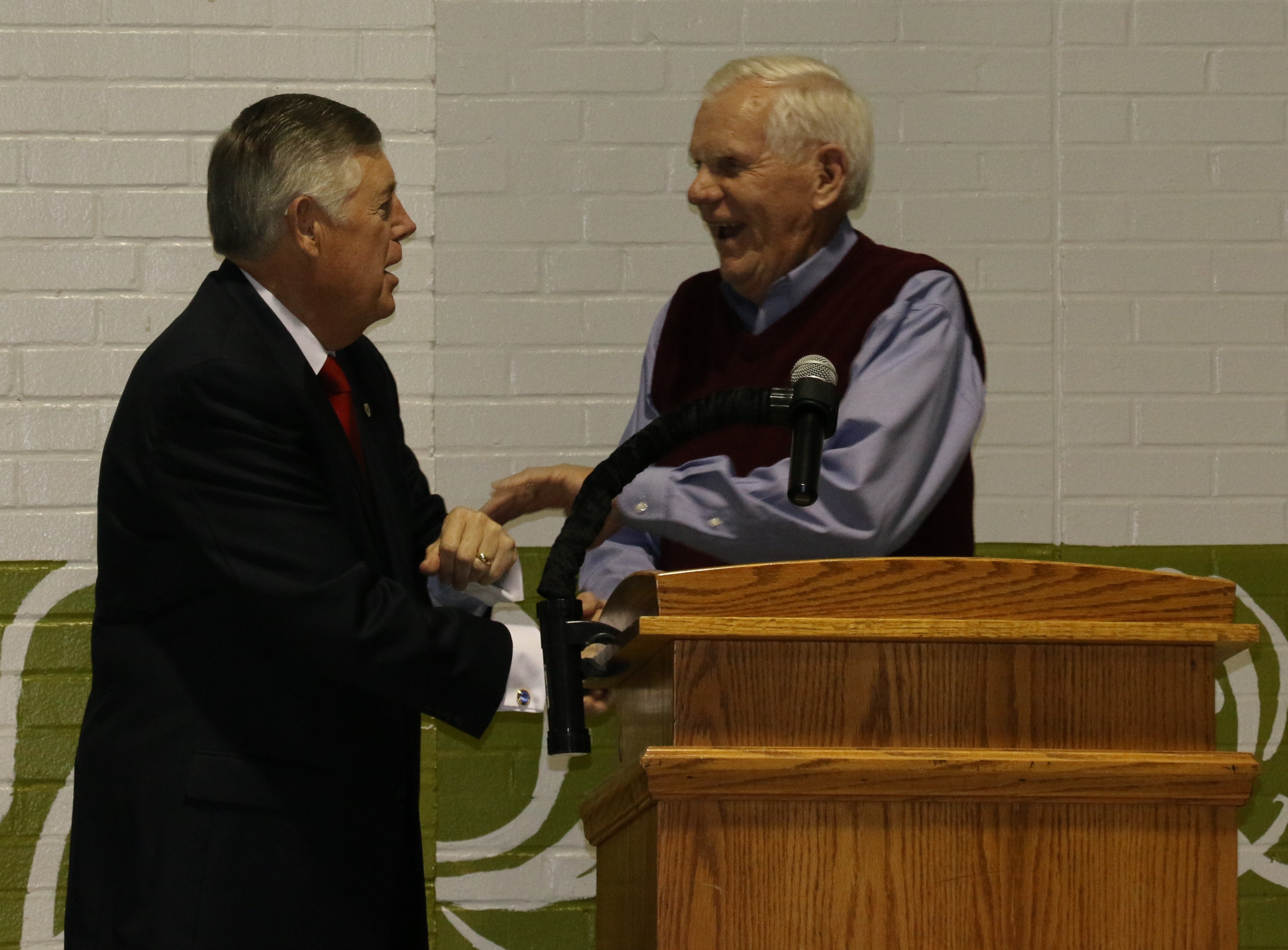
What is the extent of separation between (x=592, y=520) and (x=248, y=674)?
604 mm

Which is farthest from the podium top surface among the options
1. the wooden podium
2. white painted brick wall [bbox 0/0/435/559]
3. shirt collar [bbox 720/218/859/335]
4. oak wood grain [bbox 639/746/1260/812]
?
white painted brick wall [bbox 0/0/435/559]

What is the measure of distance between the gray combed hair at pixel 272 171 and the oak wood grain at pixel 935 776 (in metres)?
1.11

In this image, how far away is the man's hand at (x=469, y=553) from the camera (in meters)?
2.05

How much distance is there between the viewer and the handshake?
2055 mm

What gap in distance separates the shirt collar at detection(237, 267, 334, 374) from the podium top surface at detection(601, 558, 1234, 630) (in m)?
0.92

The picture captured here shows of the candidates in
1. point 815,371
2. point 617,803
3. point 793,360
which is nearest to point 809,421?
point 815,371

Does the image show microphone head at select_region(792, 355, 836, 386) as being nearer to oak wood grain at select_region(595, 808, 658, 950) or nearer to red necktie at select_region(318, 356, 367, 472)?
oak wood grain at select_region(595, 808, 658, 950)

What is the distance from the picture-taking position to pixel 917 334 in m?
2.14

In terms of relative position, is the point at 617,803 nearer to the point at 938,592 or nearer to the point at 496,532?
the point at 938,592

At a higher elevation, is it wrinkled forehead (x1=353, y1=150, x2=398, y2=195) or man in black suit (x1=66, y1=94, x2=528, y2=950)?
wrinkled forehead (x1=353, y1=150, x2=398, y2=195)

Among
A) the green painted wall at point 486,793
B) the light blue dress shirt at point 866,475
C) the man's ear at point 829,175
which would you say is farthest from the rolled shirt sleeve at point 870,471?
the green painted wall at point 486,793

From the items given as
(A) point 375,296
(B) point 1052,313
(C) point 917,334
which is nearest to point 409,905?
(A) point 375,296

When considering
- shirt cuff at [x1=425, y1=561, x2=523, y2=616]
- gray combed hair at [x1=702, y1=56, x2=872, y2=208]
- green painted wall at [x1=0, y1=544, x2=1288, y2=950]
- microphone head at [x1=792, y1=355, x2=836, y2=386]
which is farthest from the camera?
green painted wall at [x1=0, y1=544, x2=1288, y2=950]

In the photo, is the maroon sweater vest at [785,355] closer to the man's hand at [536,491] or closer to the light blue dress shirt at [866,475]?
the light blue dress shirt at [866,475]
